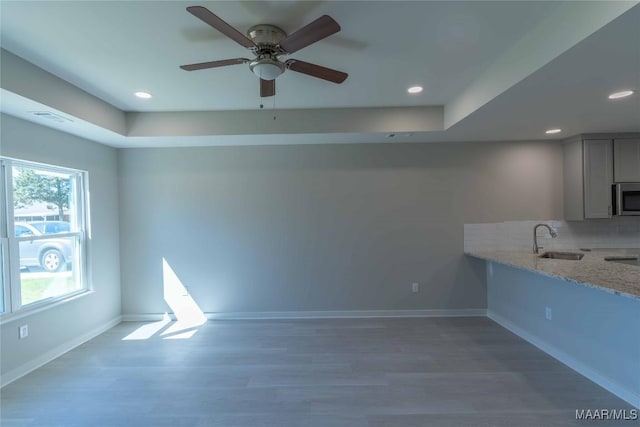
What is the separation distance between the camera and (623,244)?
395cm

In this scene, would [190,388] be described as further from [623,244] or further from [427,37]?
[623,244]

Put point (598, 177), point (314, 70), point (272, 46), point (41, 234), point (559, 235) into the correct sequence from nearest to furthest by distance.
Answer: point (272, 46), point (314, 70), point (41, 234), point (598, 177), point (559, 235)

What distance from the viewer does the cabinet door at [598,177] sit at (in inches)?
144

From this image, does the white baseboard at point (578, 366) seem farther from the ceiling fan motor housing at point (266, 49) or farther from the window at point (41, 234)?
the window at point (41, 234)

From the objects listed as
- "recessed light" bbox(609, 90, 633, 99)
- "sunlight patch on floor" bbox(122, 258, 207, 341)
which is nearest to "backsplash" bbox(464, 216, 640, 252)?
"recessed light" bbox(609, 90, 633, 99)

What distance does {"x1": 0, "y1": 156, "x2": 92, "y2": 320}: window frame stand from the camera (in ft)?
8.63

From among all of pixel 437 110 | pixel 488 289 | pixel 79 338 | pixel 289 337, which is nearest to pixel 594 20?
pixel 437 110

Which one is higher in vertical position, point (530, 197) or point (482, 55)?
point (482, 55)

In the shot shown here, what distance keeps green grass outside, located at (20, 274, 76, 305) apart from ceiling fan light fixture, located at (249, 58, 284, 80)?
305 cm

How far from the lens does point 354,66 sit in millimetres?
2438

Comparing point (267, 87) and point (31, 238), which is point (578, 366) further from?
point (31, 238)

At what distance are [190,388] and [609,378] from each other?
3489mm

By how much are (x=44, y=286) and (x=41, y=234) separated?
551 millimetres

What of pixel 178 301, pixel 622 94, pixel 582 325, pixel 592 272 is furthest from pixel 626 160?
pixel 178 301
